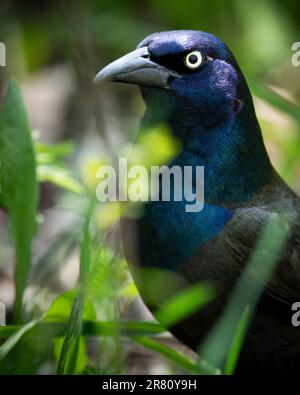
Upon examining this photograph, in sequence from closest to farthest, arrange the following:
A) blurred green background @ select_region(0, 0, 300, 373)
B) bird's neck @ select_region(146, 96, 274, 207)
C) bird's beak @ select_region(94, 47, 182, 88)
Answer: bird's beak @ select_region(94, 47, 182, 88) → bird's neck @ select_region(146, 96, 274, 207) → blurred green background @ select_region(0, 0, 300, 373)

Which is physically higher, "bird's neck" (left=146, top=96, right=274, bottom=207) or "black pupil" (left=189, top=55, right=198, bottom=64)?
"black pupil" (left=189, top=55, right=198, bottom=64)

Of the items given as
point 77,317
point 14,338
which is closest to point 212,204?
point 77,317

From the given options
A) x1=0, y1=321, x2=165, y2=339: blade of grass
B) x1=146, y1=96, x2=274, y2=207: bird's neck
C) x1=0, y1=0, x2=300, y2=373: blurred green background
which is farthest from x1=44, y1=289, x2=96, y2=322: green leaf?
x1=0, y1=0, x2=300, y2=373: blurred green background

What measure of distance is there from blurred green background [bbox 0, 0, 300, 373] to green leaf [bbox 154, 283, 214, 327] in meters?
0.67

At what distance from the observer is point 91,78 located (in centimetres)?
515

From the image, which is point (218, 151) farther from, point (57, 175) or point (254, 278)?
point (57, 175)

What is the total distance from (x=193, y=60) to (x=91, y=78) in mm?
1576

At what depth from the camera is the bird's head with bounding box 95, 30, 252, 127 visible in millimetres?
3566

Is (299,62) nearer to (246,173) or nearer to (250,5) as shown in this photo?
(250,5)

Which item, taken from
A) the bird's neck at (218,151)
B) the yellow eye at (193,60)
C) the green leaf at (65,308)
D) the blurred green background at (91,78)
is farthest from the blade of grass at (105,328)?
the yellow eye at (193,60)

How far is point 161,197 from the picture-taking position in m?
3.66

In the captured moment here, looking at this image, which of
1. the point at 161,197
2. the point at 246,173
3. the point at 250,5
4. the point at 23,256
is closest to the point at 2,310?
the point at 23,256

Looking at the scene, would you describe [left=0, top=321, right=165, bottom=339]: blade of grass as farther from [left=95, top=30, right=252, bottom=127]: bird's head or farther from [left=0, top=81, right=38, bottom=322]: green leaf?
[left=95, top=30, right=252, bottom=127]: bird's head

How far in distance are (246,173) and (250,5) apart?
7.44 ft
